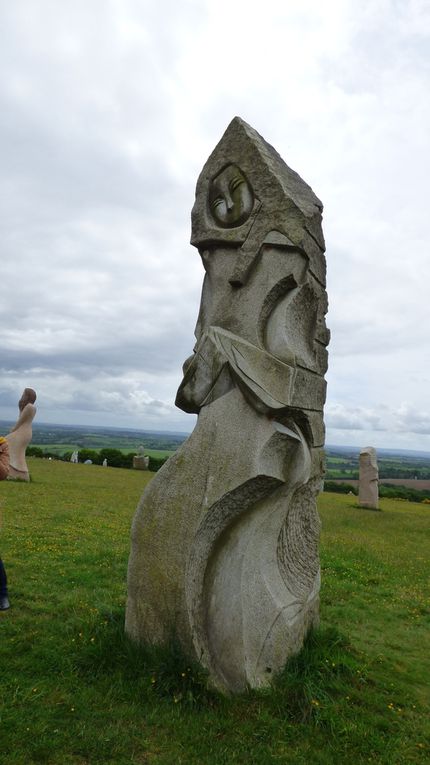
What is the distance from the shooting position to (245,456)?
4227 millimetres

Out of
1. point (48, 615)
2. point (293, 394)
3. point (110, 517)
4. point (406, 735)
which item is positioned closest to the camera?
point (406, 735)

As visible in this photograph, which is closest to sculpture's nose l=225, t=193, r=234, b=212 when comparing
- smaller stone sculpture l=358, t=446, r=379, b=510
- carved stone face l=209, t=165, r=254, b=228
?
carved stone face l=209, t=165, r=254, b=228

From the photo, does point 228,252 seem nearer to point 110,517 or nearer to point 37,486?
point 110,517

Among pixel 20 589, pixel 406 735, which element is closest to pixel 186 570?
pixel 406 735

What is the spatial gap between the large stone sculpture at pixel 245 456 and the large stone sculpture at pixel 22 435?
13552 mm

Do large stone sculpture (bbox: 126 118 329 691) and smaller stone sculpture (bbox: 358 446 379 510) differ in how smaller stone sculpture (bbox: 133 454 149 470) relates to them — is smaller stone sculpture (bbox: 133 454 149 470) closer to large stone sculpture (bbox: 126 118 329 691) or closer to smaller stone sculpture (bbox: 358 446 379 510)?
smaller stone sculpture (bbox: 358 446 379 510)

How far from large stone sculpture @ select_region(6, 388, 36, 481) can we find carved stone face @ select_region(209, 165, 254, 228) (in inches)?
537

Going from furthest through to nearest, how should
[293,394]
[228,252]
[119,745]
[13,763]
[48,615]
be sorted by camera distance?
1. [48,615]
2. [228,252]
3. [293,394]
4. [119,745]
5. [13,763]

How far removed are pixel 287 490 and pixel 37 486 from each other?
1379cm

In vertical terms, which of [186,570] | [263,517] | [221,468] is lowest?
[186,570]

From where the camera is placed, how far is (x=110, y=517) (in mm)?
12484

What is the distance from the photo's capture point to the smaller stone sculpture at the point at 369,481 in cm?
1922

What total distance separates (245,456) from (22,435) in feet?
47.7

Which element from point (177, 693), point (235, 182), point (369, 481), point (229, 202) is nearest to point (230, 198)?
point (229, 202)
